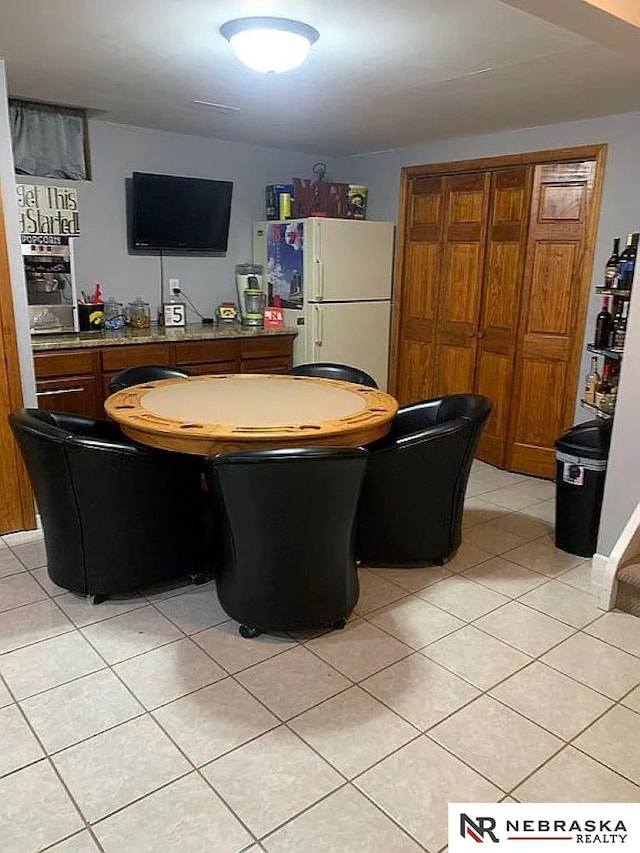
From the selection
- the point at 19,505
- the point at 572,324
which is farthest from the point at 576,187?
the point at 19,505

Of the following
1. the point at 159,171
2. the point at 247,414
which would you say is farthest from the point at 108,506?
the point at 159,171

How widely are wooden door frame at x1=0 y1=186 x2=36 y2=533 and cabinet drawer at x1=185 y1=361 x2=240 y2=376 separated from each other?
1.33m

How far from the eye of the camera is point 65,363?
3.97 meters

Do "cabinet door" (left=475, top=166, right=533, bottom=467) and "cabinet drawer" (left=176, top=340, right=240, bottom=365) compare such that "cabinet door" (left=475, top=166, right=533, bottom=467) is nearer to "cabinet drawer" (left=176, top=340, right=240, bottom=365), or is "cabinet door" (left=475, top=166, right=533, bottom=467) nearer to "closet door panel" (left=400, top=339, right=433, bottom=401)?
"closet door panel" (left=400, top=339, right=433, bottom=401)

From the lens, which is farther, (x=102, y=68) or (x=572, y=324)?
(x=572, y=324)

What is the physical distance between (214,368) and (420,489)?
2.21 metres

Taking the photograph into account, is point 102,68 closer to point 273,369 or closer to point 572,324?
point 273,369

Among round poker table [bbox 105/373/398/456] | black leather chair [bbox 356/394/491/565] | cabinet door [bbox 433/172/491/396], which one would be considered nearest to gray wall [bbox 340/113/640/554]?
cabinet door [bbox 433/172/491/396]

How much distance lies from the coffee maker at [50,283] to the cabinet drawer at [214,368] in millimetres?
815

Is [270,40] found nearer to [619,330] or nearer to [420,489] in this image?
[420,489]

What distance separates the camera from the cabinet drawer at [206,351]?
14.8 ft

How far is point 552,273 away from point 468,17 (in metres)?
2.17

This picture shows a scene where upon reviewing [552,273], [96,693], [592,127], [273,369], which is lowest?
[96,693]

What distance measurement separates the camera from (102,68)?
10.3ft
